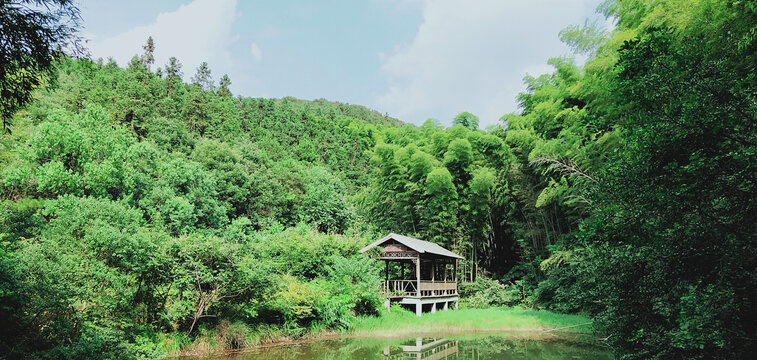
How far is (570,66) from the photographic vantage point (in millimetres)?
12406

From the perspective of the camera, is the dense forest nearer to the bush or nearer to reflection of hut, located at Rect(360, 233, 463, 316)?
the bush

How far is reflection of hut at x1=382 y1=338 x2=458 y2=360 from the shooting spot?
8594mm

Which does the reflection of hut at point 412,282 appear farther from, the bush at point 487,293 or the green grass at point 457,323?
the bush at point 487,293

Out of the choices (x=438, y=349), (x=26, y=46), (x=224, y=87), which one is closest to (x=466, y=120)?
(x=438, y=349)

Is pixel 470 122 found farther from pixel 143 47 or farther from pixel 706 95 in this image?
pixel 143 47

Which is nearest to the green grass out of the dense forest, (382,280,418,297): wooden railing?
the dense forest

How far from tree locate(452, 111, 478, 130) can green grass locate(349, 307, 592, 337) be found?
944cm

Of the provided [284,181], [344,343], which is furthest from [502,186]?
[284,181]

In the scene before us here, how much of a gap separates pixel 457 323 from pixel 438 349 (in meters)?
3.06

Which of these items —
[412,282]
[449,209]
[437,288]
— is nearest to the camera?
[412,282]

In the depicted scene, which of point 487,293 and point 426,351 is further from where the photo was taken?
point 487,293

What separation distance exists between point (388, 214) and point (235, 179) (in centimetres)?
878

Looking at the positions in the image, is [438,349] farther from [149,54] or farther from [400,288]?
[149,54]

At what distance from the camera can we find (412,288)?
15.4 m
